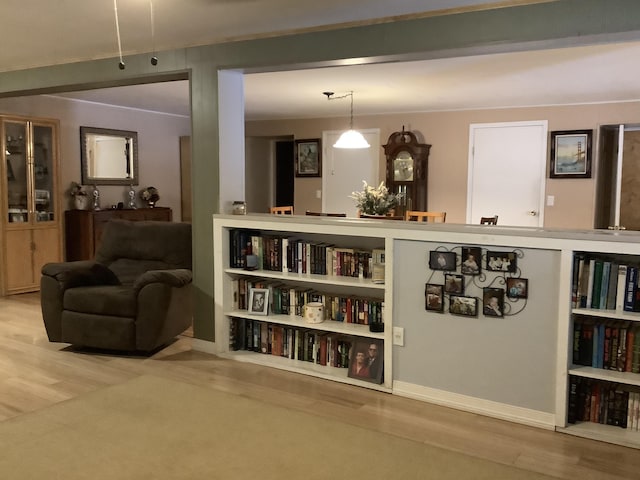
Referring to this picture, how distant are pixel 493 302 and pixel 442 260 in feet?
1.22

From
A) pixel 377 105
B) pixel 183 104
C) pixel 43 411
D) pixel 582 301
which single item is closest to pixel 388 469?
pixel 582 301

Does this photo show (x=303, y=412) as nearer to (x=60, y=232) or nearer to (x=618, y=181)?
(x=60, y=232)

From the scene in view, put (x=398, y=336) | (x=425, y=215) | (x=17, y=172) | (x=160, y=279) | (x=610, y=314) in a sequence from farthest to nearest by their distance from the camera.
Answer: (x=17, y=172), (x=425, y=215), (x=160, y=279), (x=398, y=336), (x=610, y=314)

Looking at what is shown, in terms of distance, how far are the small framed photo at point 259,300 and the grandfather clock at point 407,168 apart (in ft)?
11.9

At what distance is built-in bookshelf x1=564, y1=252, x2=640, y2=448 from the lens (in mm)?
2926

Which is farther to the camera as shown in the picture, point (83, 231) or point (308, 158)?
point (308, 158)

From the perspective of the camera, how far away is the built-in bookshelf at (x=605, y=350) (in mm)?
2926

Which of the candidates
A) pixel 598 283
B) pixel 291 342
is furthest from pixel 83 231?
pixel 598 283

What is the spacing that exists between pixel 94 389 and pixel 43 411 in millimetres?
398

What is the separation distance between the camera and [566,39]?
305 centimetres

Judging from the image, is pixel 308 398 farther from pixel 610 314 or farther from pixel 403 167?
pixel 403 167

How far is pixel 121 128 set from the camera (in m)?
7.63

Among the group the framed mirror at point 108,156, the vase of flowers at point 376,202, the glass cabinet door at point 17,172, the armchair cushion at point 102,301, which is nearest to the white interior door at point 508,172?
the vase of flowers at point 376,202

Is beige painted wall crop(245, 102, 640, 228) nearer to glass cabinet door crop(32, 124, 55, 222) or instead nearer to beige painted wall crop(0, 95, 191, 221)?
beige painted wall crop(0, 95, 191, 221)
